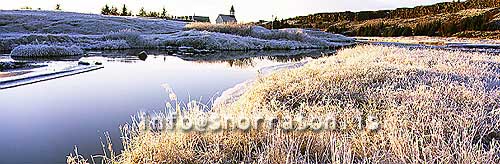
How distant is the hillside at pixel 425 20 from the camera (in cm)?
6706

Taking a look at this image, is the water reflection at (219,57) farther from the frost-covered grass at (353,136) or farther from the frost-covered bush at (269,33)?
the frost-covered bush at (269,33)

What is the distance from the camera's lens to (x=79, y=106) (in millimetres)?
7402

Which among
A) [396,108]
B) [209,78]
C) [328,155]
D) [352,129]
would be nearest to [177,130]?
[328,155]

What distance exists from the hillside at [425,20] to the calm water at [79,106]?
57371 millimetres

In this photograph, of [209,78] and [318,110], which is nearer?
[318,110]

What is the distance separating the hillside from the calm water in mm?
57371

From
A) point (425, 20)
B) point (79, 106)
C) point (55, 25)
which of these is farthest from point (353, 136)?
point (425, 20)

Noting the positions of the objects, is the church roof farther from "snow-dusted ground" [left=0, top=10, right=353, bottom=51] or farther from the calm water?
the calm water

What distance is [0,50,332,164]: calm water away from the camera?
4.97m

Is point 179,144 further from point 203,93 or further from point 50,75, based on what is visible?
point 50,75

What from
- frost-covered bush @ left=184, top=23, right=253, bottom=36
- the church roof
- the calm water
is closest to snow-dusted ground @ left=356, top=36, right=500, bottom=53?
frost-covered bush @ left=184, top=23, right=253, bottom=36

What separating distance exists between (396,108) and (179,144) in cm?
309

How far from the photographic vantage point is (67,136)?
5.42 meters

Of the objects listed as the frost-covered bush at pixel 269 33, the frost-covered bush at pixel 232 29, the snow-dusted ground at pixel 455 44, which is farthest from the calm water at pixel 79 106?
the frost-covered bush at pixel 232 29
